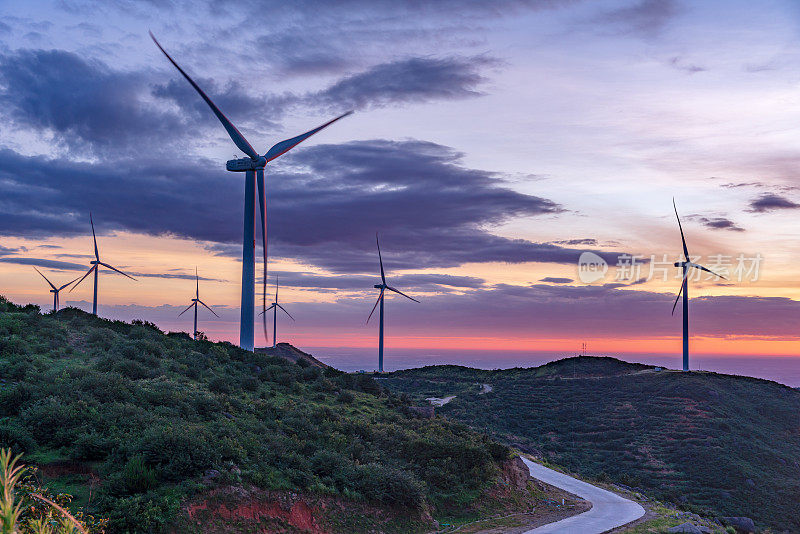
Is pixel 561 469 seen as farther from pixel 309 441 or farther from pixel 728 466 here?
pixel 309 441

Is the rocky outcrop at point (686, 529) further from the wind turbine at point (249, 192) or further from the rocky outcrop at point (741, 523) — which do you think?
the wind turbine at point (249, 192)

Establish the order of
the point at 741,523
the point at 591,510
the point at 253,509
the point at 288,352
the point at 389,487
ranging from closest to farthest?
the point at 253,509, the point at 389,487, the point at 591,510, the point at 741,523, the point at 288,352

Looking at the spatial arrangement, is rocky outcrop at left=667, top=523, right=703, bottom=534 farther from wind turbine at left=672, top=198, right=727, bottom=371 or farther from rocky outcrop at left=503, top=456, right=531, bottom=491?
wind turbine at left=672, top=198, right=727, bottom=371

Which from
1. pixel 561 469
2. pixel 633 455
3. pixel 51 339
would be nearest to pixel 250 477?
pixel 51 339

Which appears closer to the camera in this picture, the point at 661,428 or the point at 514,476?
the point at 514,476

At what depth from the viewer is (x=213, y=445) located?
79.9 ft

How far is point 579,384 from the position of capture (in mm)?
103500

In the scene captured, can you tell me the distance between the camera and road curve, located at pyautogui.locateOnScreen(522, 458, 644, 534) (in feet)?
92.5

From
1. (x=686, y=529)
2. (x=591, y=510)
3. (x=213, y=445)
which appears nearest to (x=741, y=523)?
(x=591, y=510)

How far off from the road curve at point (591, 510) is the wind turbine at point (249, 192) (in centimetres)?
2536

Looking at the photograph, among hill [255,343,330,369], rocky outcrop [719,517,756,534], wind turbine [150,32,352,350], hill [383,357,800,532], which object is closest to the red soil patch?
wind turbine [150,32,352,350]

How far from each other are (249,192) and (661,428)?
5694cm

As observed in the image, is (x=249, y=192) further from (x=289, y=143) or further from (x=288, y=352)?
(x=288, y=352)

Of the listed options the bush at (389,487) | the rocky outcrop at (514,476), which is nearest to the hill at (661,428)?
the rocky outcrop at (514,476)
